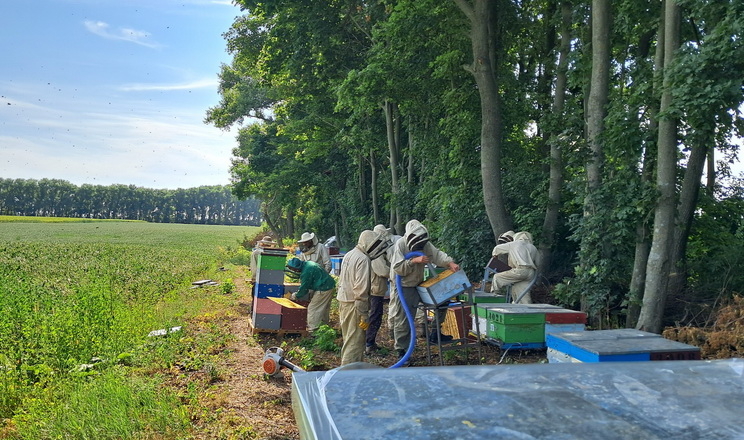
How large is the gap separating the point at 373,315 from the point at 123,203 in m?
158

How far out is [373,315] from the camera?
9070mm


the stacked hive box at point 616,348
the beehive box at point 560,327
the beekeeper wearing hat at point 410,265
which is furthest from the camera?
the beehive box at point 560,327

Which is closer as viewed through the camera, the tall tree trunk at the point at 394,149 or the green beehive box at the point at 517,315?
the green beehive box at the point at 517,315

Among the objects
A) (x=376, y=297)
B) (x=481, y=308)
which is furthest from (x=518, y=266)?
(x=376, y=297)

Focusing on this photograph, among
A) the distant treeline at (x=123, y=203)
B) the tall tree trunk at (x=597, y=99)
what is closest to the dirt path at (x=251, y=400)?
the tall tree trunk at (x=597, y=99)

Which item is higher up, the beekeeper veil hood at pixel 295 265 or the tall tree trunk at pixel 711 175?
the tall tree trunk at pixel 711 175

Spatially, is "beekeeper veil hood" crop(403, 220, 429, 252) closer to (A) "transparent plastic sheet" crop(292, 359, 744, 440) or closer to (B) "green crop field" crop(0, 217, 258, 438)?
(B) "green crop field" crop(0, 217, 258, 438)

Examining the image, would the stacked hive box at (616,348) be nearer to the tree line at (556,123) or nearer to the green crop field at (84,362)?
the tree line at (556,123)

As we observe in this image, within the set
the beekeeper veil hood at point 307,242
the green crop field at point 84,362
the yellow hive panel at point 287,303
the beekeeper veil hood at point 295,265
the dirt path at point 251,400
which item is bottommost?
the dirt path at point 251,400

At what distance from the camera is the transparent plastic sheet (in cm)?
178

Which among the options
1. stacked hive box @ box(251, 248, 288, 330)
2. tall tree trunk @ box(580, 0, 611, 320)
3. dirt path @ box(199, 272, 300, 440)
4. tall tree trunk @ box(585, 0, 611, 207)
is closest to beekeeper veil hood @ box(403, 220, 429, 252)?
dirt path @ box(199, 272, 300, 440)

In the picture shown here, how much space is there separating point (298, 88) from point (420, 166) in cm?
669

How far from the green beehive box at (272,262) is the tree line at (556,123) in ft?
17.9

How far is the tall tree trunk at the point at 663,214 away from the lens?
849cm
